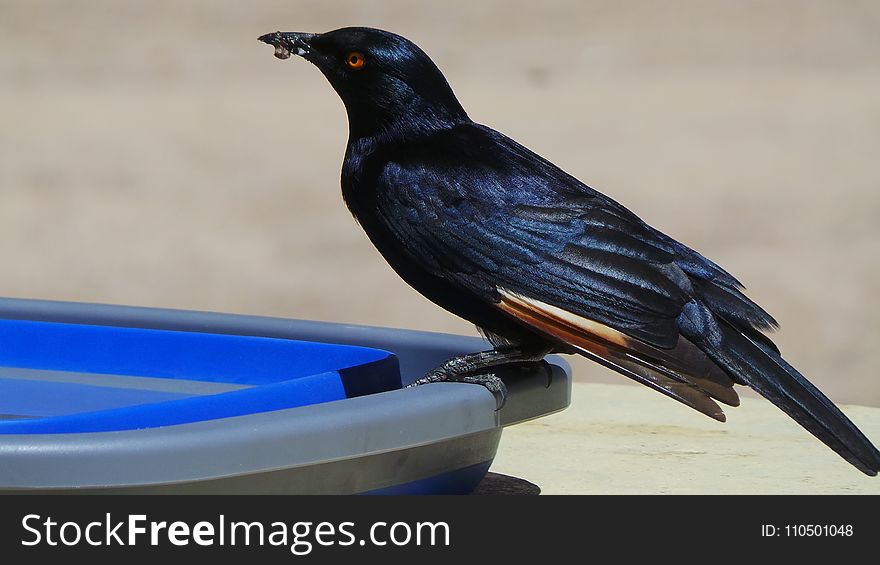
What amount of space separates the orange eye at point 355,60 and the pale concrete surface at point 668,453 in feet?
3.29

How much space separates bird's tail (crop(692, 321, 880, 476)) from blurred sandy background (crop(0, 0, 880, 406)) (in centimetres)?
528

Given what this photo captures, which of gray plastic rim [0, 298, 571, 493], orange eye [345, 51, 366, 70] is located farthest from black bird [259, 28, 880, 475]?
gray plastic rim [0, 298, 571, 493]

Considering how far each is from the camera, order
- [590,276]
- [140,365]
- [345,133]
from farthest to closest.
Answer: [345,133] < [140,365] < [590,276]

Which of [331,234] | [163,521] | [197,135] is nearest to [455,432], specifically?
[163,521]

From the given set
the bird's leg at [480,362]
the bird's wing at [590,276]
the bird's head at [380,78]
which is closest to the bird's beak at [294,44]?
the bird's head at [380,78]

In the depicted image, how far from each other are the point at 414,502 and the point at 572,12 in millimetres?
22758

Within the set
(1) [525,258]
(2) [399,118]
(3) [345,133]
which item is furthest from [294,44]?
(3) [345,133]

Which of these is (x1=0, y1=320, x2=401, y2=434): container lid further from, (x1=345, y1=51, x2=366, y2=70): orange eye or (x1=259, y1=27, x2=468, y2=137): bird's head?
(x1=345, y1=51, x2=366, y2=70): orange eye

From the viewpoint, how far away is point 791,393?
2.81 m

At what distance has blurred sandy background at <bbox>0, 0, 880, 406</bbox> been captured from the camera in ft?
33.0

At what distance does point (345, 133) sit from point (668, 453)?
1167 cm

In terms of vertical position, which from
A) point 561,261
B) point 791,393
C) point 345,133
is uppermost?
point 345,133

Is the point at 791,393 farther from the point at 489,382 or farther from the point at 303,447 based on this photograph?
the point at 303,447

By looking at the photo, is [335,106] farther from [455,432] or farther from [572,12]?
[455,432]
